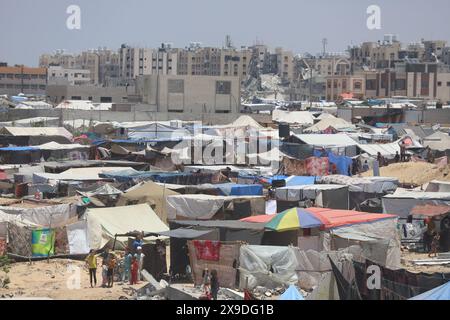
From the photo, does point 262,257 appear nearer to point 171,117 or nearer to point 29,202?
point 29,202

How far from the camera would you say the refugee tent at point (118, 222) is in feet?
49.3

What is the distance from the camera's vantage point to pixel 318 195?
18375 millimetres

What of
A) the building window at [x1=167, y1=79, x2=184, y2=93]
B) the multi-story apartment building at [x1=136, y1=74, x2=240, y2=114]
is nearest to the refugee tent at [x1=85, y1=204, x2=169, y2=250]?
the multi-story apartment building at [x1=136, y1=74, x2=240, y2=114]

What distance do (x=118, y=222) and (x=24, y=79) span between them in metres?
75.7

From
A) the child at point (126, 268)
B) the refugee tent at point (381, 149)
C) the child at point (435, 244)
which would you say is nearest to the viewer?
the child at point (126, 268)

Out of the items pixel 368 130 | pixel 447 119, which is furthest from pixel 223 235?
pixel 447 119

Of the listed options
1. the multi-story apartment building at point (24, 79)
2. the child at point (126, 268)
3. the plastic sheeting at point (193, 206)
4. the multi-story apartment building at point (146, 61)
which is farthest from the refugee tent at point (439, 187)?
the multi-story apartment building at point (146, 61)

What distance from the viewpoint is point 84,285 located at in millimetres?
13195

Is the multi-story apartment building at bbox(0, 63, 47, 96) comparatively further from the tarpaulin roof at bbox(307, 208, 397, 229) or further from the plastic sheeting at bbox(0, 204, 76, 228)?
the tarpaulin roof at bbox(307, 208, 397, 229)

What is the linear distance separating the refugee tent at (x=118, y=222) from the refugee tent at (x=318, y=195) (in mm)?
3060

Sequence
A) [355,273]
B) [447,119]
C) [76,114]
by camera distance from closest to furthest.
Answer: [355,273] → [76,114] → [447,119]

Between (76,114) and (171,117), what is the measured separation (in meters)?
4.37

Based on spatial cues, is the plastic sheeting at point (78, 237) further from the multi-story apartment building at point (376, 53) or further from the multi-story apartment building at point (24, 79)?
the multi-story apartment building at point (376, 53)
